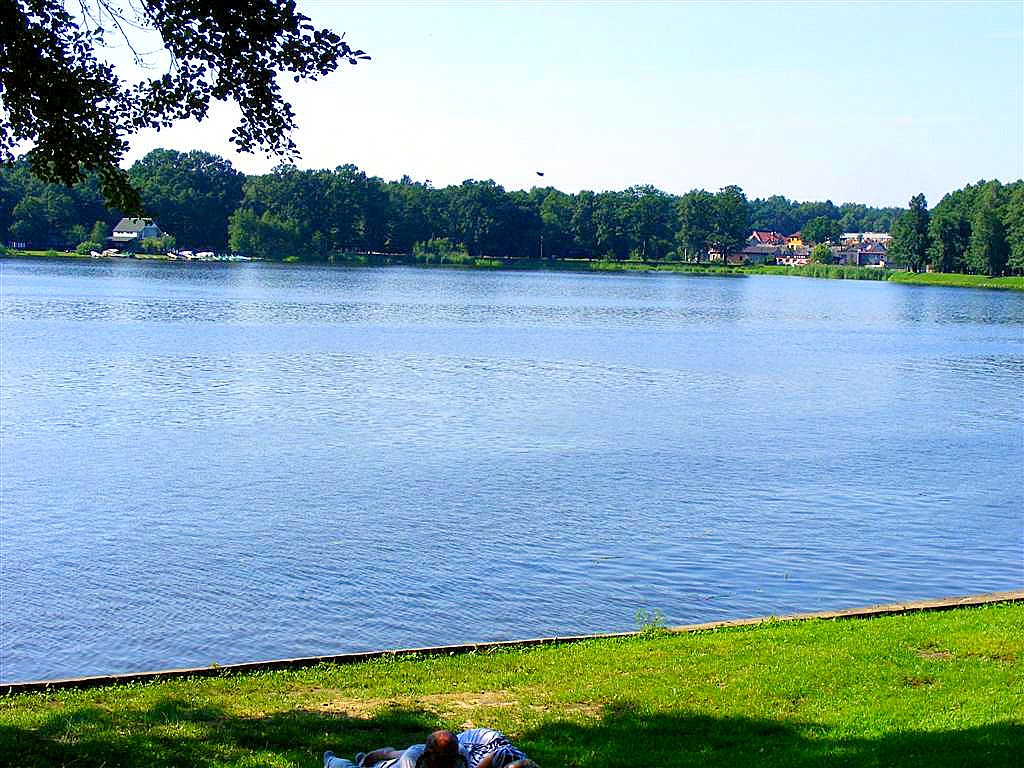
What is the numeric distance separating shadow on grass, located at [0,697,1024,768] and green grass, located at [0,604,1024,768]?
2cm

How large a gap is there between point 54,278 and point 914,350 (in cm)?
8929

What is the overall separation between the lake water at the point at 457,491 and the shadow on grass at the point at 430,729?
19.1 ft

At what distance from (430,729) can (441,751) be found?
256 centimetres

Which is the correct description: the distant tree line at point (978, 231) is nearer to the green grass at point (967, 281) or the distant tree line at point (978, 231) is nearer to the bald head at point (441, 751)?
the green grass at point (967, 281)

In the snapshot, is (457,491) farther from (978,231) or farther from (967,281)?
(967,281)

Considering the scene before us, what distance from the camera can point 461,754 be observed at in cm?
786

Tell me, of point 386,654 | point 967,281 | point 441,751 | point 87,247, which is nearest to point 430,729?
point 441,751

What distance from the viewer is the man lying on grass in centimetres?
768

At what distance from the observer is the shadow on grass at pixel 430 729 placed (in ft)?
29.4

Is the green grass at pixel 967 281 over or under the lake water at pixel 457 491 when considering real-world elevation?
over

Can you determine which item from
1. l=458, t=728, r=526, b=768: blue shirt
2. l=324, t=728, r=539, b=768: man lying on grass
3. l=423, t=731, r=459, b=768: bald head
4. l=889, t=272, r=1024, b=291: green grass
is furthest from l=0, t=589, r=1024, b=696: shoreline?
l=889, t=272, r=1024, b=291: green grass

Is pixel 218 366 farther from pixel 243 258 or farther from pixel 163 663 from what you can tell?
pixel 243 258

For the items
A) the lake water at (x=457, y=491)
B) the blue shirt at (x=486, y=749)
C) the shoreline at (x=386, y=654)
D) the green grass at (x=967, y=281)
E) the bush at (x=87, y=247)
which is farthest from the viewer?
the bush at (x=87, y=247)

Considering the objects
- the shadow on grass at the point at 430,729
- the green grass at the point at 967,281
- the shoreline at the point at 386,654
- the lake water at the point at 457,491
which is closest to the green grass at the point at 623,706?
the shadow on grass at the point at 430,729
